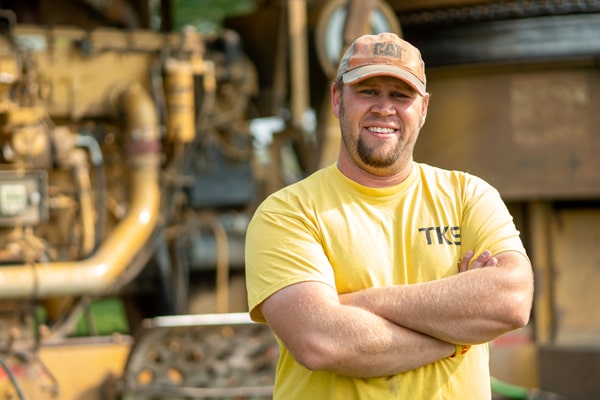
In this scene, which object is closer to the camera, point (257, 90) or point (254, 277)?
point (254, 277)

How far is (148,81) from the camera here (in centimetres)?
743

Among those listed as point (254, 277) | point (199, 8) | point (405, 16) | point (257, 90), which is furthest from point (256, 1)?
point (199, 8)

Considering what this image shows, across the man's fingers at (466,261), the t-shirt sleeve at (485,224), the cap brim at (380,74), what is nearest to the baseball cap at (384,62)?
the cap brim at (380,74)

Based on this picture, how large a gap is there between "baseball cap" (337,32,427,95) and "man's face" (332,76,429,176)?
4cm

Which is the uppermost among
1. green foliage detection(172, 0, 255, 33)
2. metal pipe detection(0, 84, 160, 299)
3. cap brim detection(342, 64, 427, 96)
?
green foliage detection(172, 0, 255, 33)

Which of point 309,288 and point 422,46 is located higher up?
point 422,46

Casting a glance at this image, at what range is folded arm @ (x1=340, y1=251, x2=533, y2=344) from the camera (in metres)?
3.01

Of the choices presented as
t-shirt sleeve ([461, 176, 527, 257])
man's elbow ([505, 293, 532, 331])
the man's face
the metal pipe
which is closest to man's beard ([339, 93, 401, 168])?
the man's face

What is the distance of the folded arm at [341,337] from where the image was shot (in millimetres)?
2951

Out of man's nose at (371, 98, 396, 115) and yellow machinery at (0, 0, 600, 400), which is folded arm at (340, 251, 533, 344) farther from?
yellow machinery at (0, 0, 600, 400)

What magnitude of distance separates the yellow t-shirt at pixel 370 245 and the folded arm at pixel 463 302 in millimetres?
71

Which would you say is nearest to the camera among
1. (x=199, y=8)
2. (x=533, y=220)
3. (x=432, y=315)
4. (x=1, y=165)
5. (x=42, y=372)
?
(x=432, y=315)

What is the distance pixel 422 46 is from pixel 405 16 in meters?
0.22

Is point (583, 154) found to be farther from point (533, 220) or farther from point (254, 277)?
point (254, 277)
